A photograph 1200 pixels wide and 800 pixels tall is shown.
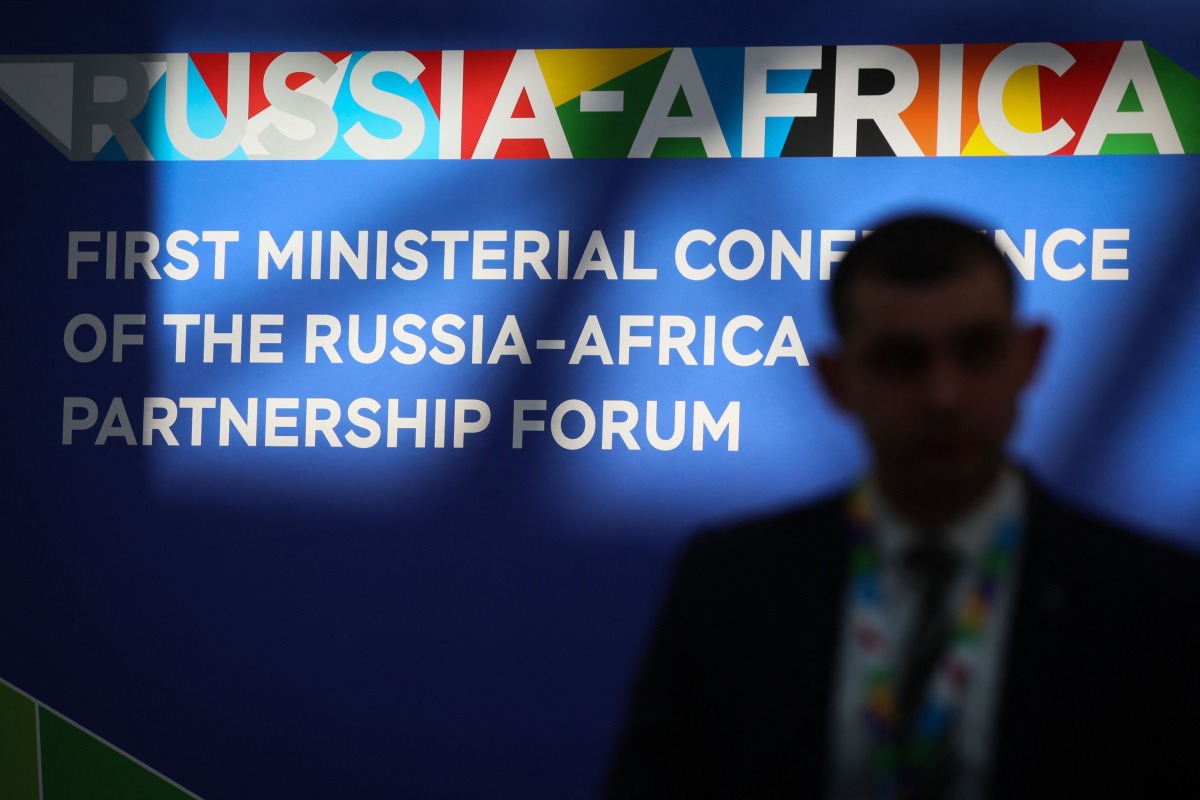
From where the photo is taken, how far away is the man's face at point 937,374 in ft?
4.34

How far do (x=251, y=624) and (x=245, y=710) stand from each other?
202 mm

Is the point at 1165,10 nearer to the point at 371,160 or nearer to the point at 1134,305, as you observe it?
the point at 1134,305

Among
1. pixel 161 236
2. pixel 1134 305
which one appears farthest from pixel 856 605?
pixel 161 236

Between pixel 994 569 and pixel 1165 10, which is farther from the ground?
pixel 1165 10

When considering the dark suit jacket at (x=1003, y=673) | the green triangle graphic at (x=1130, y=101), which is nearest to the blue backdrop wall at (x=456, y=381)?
the green triangle graphic at (x=1130, y=101)

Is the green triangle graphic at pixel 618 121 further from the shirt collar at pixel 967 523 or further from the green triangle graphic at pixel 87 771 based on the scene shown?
the shirt collar at pixel 967 523

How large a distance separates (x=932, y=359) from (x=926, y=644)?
274 mm

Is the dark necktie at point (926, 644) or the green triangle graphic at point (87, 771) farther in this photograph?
the green triangle graphic at point (87, 771)

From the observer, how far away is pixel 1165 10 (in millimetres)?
3061

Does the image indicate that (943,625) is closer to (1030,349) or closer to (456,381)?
(1030,349)

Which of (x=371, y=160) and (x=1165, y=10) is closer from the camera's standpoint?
(x=1165, y=10)

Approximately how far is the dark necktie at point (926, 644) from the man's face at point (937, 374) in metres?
→ 0.07

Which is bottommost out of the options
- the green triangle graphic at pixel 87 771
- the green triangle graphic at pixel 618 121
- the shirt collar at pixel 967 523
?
the green triangle graphic at pixel 87 771

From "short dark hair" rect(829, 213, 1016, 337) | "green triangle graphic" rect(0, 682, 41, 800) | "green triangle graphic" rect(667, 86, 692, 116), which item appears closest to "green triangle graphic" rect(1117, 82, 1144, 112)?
"green triangle graphic" rect(667, 86, 692, 116)
